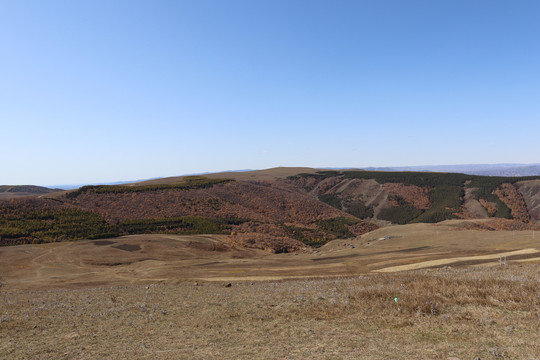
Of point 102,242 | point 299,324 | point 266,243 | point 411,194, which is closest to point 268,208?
point 266,243

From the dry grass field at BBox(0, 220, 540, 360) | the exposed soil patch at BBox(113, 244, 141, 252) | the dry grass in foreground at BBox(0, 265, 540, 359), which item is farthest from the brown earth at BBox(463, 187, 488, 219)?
Result: the dry grass in foreground at BBox(0, 265, 540, 359)

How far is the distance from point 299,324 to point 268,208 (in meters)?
79.2

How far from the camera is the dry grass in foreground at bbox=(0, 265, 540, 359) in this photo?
986cm

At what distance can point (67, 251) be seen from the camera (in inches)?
1715

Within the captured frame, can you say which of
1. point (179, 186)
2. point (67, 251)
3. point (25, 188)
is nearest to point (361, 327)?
point (67, 251)

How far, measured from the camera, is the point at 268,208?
3617 inches

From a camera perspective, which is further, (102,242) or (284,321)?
(102,242)

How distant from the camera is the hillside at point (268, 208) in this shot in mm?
56781

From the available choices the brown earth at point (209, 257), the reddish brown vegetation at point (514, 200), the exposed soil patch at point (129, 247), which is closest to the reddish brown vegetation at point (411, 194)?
the reddish brown vegetation at point (514, 200)

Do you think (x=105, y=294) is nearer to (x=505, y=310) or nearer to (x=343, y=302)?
(x=343, y=302)

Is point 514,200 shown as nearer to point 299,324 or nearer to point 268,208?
point 268,208

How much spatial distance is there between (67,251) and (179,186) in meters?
49.8

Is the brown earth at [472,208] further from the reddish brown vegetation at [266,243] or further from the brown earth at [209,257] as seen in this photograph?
the reddish brown vegetation at [266,243]

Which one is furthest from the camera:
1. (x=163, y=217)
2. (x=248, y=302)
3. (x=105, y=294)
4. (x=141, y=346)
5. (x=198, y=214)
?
(x=198, y=214)
